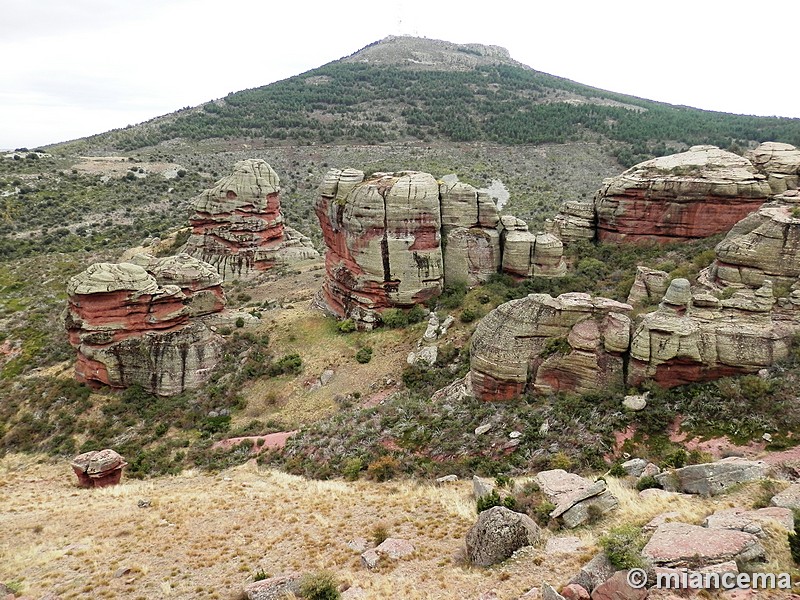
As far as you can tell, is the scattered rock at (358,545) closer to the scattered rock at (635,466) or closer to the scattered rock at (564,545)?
the scattered rock at (564,545)

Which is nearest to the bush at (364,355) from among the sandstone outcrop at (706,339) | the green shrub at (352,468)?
the green shrub at (352,468)

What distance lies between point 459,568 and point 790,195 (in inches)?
1225

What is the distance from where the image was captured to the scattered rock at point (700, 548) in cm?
1066

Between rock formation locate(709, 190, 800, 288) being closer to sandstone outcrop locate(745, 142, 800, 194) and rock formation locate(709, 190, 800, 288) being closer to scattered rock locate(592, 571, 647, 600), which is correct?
sandstone outcrop locate(745, 142, 800, 194)

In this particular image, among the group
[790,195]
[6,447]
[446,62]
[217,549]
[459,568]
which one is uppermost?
[446,62]

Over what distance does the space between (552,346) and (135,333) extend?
26499mm

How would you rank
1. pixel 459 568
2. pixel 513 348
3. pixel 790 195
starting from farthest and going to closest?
pixel 790 195 → pixel 513 348 → pixel 459 568

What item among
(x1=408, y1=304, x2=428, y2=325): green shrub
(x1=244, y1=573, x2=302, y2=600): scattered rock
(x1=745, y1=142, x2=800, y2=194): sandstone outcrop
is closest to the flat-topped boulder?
(x1=745, y1=142, x2=800, y2=194): sandstone outcrop

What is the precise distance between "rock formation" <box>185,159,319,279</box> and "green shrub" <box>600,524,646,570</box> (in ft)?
159

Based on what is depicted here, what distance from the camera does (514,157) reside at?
324 feet

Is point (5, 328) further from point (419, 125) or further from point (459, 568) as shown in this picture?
point (419, 125)

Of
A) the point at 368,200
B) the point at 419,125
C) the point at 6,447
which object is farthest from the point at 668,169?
the point at 419,125

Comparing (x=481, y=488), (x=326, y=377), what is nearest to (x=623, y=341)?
(x=481, y=488)

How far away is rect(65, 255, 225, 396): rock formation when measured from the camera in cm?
3189
